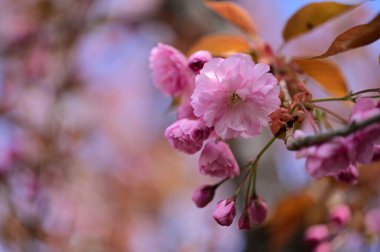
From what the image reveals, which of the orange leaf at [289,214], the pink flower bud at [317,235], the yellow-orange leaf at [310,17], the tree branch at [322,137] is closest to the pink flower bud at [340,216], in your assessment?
the pink flower bud at [317,235]

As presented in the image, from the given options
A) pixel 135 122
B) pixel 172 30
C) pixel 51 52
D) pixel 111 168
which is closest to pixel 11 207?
pixel 172 30

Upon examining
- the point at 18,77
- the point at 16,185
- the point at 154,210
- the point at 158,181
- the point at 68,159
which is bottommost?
the point at 16,185

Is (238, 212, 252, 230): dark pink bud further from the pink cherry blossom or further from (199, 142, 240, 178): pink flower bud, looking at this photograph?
the pink cherry blossom

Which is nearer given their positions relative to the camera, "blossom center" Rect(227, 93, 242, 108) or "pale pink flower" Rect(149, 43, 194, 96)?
"blossom center" Rect(227, 93, 242, 108)

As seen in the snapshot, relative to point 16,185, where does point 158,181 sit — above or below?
above

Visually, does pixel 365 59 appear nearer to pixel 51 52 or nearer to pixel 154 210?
pixel 154 210

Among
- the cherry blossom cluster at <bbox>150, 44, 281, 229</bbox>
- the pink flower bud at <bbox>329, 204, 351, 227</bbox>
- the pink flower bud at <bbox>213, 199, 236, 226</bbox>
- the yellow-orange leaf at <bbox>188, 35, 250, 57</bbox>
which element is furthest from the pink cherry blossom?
the pink flower bud at <bbox>329, 204, 351, 227</bbox>

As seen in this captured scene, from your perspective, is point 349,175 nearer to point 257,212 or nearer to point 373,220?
point 257,212
